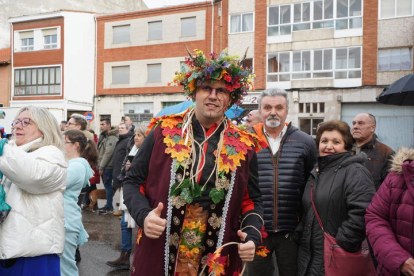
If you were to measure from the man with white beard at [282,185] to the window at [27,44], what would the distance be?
2955 centimetres

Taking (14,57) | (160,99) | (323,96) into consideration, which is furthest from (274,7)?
(14,57)

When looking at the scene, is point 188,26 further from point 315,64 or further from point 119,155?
point 119,155

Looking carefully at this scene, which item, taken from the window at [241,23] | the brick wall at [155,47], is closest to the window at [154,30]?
the brick wall at [155,47]

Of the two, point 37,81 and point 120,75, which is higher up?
point 120,75

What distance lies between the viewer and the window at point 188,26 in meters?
25.0

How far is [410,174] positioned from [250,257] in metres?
1.23

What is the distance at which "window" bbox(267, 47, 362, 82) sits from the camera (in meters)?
21.2

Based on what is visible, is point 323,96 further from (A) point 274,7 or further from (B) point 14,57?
(B) point 14,57

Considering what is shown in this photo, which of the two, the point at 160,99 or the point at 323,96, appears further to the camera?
the point at 160,99

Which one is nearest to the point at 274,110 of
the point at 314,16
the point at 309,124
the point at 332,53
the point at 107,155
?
the point at 107,155

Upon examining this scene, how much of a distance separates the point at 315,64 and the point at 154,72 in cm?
1078

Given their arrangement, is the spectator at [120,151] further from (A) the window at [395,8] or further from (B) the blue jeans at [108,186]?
(A) the window at [395,8]

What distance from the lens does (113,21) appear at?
89.6ft

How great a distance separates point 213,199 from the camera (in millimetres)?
2352
